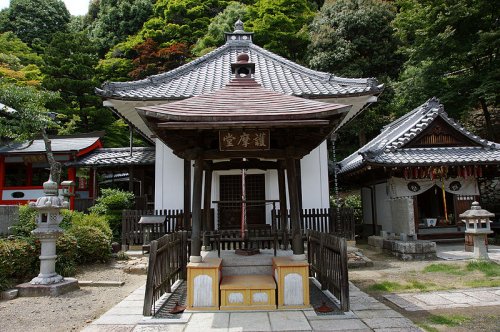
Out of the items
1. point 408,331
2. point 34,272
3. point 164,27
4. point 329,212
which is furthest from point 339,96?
point 164,27

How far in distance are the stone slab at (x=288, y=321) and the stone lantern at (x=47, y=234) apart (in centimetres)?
526

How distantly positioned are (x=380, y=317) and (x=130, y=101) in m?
8.69

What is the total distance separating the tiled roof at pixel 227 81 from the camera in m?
10.7

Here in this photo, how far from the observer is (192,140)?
6.28 m

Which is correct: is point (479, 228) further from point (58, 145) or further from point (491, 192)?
point (58, 145)

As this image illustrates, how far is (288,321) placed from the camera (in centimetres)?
525

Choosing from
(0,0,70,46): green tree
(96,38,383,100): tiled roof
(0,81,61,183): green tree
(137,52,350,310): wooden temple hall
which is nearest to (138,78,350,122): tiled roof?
(137,52,350,310): wooden temple hall

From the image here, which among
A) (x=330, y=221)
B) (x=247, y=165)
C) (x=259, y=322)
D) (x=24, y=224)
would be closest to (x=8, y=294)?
(x=24, y=224)

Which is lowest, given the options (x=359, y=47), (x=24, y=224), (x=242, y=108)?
(x=24, y=224)

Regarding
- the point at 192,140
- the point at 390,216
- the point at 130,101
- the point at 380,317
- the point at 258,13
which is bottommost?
the point at 380,317

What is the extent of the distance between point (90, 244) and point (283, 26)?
24045mm

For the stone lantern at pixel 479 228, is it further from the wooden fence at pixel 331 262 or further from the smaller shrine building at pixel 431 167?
the wooden fence at pixel 331 262

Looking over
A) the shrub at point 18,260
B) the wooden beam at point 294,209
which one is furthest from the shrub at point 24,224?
the wooden beam at point 294,209

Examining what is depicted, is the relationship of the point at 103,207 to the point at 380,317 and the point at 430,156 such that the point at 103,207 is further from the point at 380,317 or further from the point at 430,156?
the point at 430,156
